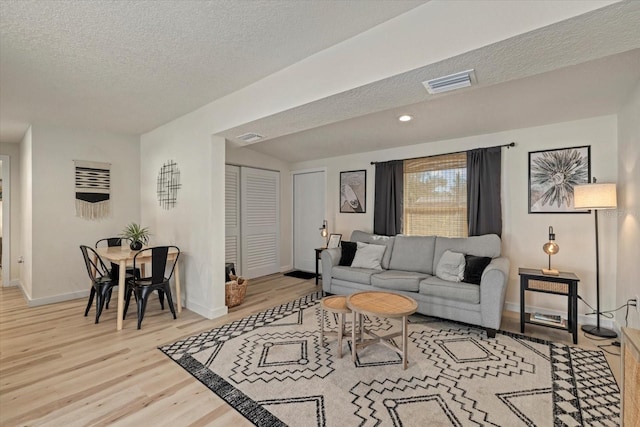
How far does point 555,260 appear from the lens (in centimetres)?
356

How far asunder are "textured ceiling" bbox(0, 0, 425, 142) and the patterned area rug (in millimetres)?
2541

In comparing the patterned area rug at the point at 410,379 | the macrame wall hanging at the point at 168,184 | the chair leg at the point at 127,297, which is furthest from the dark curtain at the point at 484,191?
the chair leg at the point at 127,297

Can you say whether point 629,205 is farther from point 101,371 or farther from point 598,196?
point 101,371

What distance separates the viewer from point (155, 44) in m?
2.27

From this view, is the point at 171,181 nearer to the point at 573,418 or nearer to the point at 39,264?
the point at 39,264

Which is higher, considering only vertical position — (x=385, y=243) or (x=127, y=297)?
(x=385, y=243)

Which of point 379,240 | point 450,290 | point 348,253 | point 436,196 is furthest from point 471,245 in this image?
point 348,253

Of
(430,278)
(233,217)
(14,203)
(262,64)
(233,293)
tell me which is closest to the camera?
(262,64)

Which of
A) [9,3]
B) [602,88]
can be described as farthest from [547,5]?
[9,3]

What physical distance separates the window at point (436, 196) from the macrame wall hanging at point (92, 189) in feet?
15.4

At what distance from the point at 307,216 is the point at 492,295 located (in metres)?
3.86

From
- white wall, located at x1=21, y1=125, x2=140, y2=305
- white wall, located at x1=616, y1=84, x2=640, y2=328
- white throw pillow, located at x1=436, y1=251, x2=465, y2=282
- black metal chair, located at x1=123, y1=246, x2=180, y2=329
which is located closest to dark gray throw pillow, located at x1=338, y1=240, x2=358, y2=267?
white throw pillow, located at x1=436, y1=251, x2=465, y2=282

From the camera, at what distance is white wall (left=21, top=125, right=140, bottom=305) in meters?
4.13

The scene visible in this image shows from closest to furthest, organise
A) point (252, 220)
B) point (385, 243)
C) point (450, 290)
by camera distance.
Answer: point (450, 290)
point (385, 243)
point (252, 220)
